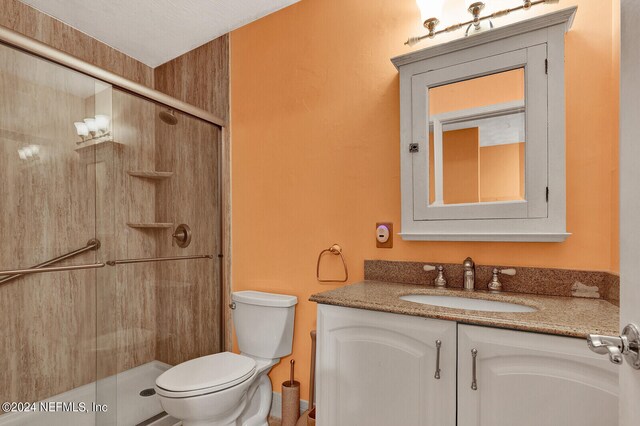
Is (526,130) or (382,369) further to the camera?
(526,130)

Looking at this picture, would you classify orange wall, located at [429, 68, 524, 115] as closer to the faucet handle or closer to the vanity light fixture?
the vanity light fixture

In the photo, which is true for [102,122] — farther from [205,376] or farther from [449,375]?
[449,375]

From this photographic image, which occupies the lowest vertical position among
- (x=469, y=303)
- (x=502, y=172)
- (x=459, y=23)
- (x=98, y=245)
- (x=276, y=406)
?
(x=276, y=406)

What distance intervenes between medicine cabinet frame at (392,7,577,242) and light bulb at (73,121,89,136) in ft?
4.82

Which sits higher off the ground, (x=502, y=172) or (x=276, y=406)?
(x=502, y=172)

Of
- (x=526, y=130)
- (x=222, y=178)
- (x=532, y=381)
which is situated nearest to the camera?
(x=532, y=381)

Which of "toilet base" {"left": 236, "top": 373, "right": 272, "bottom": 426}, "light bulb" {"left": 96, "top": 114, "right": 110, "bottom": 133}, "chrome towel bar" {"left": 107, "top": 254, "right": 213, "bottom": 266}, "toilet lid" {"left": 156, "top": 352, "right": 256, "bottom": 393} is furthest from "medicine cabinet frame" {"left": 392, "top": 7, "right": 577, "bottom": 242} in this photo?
"light bulb" {"left": 96, "top": 114, "right": 110, "bottom": 133}

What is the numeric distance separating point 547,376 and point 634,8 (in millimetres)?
849

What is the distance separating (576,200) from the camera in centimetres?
124

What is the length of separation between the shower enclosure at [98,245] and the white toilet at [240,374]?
40cm

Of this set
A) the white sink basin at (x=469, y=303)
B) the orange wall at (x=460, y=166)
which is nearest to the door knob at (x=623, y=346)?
the white sink basin at (x=469, y=303)

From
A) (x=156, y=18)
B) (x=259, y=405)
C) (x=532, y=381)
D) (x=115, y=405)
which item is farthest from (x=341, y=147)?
(x=115, y=405)

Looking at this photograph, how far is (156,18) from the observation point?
1978 mm

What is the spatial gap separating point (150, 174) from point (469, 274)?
5.71 ft
